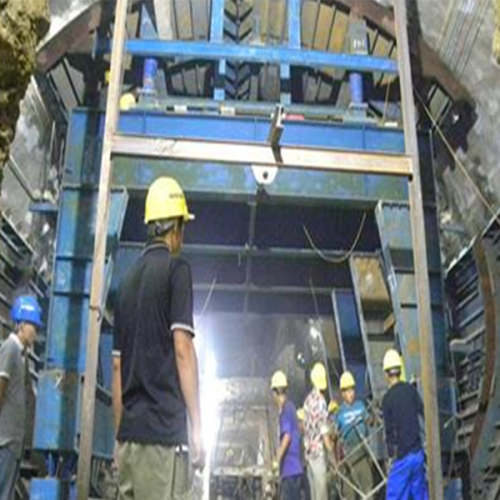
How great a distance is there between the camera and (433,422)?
3.36 metres

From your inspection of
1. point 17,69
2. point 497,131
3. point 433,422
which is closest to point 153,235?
point 17,69

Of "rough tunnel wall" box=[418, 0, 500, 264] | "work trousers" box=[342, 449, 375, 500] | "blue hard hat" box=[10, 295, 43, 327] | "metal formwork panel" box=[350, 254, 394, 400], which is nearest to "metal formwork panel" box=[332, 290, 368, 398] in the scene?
"metal formwork panel" box=[350, 254, 394, 400]

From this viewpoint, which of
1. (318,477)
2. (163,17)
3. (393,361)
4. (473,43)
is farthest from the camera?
(163,17)

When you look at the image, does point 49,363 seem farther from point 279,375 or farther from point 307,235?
point 307,235

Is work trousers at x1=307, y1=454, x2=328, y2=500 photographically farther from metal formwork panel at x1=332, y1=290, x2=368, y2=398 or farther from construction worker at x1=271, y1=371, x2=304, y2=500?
metal formwork panel at x1=332, y1=290, x2=368, y2=398

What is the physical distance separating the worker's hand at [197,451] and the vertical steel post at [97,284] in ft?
2.09

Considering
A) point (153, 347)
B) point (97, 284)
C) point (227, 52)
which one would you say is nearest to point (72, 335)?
point (227, 52)

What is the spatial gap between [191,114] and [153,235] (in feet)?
15.6

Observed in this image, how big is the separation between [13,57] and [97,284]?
1.23 meters

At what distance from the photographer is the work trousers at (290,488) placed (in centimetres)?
721

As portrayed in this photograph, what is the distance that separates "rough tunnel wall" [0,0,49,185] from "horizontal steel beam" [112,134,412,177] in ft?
3.50

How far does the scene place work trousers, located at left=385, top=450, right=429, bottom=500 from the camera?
5.81 m

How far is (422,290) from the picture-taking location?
11.6 ft

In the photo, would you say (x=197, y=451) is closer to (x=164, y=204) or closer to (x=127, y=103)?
(x=164, y=204)
